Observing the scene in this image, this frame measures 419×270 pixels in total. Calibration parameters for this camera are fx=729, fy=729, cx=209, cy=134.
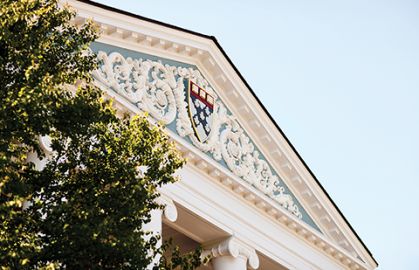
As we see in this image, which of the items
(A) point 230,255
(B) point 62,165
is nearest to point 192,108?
(A) point 230,255

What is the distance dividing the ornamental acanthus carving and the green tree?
6391 mm

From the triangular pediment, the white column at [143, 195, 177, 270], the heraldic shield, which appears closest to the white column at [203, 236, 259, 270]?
the triangular pediment

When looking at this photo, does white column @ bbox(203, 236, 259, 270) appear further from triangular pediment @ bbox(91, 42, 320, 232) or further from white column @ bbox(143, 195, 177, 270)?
white column @ bbox(143, 195, 177, 270)

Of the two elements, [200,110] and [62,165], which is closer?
[62,165]

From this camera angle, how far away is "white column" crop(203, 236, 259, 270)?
20109mm

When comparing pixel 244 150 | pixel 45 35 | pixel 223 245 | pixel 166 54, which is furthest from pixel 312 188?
pixel 45 35

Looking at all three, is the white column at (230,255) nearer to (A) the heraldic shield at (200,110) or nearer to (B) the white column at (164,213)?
(B) the white column at (164,213)

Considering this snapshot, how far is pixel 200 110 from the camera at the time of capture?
2077 cm

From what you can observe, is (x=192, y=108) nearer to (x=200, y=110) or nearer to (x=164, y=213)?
(x=200, y=110)

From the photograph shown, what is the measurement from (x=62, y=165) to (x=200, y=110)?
1078 cm

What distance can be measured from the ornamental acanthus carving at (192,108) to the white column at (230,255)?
2.09 meters

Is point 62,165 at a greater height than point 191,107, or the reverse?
point 191,107

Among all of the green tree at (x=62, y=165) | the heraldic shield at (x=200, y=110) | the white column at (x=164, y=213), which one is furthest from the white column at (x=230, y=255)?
the green tree at (x=62, y=165)

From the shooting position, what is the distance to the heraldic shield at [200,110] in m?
20.1
